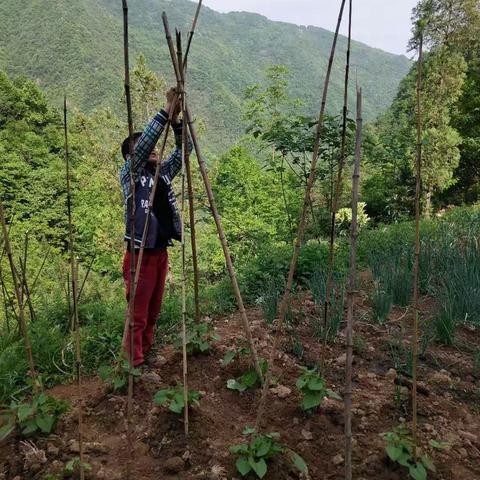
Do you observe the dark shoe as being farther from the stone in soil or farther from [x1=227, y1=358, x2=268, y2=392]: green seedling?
the stone in soil

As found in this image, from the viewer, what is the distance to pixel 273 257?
4.52 meters

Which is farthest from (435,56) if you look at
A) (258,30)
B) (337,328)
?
(258,30)

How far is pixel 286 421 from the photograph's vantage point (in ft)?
6.82

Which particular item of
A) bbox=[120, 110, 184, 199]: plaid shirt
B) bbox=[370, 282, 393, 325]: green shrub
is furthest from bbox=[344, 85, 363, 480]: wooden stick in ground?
bbox=[370, 282, 393, 325]: green shrub

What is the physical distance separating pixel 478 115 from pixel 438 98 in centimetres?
410

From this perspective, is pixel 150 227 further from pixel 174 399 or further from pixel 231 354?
pixel 174 399

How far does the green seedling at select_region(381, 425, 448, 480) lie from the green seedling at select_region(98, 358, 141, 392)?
4.27ft

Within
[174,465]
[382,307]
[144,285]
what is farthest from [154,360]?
[382,307]

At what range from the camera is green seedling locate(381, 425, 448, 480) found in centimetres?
161

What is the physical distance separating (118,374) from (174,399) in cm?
51

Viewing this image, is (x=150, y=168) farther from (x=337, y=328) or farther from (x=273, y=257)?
(x=273, y=257)

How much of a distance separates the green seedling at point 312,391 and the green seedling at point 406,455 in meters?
0.31

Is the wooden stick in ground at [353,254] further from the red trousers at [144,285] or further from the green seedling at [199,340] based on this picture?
the red trousers at [144,285]

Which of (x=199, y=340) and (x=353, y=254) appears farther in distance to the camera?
(x=199, y=340)
